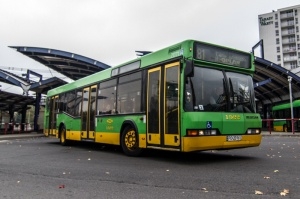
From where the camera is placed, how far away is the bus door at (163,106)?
8.30 metres

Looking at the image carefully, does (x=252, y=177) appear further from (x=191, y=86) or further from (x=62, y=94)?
(x=62, y=94)

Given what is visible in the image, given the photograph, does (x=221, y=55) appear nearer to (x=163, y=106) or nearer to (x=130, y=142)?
(x=163, y=106)

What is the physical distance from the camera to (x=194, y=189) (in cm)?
550

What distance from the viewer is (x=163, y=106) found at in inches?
344

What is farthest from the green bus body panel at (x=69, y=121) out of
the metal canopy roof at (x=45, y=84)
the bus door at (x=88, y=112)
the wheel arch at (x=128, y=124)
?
the metal canopy roof at (x=45, y=84)

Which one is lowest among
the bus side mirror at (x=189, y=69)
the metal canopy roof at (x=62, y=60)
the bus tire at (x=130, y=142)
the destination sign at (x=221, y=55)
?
the bus tire at (x=130, y=142)

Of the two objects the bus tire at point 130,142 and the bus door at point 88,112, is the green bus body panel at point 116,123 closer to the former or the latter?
the bus tire at point 130,142

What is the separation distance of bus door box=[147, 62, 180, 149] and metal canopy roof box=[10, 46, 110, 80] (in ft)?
A: 65.5

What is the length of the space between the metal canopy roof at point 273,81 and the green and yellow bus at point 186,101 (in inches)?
804

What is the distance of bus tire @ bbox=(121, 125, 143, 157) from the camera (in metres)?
9.91

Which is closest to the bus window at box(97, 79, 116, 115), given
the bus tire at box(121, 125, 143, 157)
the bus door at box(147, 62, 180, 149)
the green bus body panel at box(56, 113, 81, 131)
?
the bus tire at box(121, 125, 143, 157)

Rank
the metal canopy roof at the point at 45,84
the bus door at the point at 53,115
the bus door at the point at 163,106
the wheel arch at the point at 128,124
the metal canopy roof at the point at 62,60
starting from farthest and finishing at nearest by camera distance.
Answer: the metal canopy roof at the point at 45,84
the metal canopy roof at the point at 62,60
the bus door at the point at 53,115
the wheel arch at the point at 128,124
the bus door at the point at 163,106

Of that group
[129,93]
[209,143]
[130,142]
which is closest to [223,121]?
[209,143]

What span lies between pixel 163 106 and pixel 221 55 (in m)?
2.09
